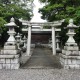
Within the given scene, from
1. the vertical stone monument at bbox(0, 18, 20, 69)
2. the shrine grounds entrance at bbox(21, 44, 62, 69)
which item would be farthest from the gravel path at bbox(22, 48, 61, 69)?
the vertical stone monument at bbox(0, 18, 20, 69)

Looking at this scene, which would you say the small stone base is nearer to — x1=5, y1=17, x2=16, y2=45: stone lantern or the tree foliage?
x1=5, y1=17, x2=16, y2=45: stone lantern

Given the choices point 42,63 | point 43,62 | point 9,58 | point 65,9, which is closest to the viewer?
point 9,58

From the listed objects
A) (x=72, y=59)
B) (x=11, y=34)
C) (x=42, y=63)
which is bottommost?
(x=42, y=63)

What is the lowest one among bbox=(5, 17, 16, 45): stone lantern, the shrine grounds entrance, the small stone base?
the shrine grounds entrance

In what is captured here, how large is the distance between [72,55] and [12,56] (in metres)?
2.69

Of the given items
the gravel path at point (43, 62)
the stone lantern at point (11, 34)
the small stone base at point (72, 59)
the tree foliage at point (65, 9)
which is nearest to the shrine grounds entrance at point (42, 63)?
the gravel path at point (43, 62)

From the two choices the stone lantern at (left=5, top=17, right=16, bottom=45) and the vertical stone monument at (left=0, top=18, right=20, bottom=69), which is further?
the stone lantern at (left=5, top=17, right=16, bottom=45)

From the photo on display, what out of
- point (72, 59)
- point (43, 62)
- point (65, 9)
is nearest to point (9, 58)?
point (43, 62)

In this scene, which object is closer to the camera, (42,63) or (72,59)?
(72,59)

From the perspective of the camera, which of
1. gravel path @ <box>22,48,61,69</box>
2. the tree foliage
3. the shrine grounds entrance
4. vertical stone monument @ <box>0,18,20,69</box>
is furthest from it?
the tree foliage

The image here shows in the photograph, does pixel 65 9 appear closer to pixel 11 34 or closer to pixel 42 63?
pixel 42 63

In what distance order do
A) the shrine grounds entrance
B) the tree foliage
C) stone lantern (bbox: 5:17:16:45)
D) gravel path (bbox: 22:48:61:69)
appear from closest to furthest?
stone lantern (bbox: 5:17:16:45) < the shrine grounds entrance < gravel path (bbox: 22:48:61:69) < the tree foliage

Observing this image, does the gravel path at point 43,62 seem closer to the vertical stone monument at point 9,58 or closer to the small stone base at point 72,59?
the small stone base at point 72,59

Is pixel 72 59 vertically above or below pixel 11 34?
below
